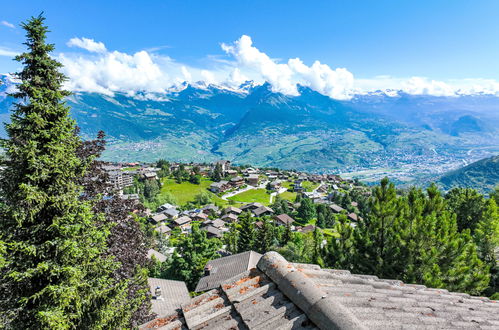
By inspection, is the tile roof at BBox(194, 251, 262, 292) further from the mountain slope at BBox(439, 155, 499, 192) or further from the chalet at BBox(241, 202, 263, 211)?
the mountain slope at BBox(439, 155, 499, 192)

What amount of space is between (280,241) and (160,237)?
26.4 meters

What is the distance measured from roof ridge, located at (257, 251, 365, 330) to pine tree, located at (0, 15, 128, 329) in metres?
5.55

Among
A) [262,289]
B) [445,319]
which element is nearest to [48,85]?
[262,289]

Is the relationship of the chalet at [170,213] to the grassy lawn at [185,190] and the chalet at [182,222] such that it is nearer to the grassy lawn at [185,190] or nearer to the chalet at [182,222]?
the chalet at [182,222]

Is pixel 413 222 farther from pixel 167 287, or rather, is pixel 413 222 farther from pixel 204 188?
pixel 204 188

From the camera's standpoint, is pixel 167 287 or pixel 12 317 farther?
pixel 167 287

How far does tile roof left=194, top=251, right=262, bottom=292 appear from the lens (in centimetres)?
2609

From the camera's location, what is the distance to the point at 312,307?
2.97 meters

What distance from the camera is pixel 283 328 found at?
2.89 meters

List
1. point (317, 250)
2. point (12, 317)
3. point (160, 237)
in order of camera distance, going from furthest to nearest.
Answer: point (160, 237) → point (317, 250) → point (12, 317)

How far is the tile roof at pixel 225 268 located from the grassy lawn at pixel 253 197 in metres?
66.3

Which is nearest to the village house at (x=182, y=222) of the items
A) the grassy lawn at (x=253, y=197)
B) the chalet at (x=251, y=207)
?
the chalet at (x=251, y=207)

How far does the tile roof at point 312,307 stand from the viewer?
296cm

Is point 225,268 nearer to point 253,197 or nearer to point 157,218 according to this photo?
point 157,218
